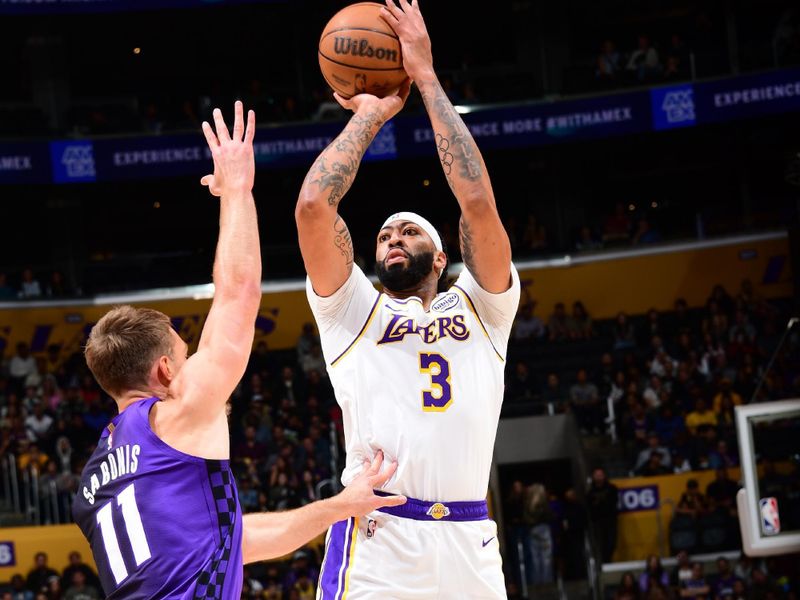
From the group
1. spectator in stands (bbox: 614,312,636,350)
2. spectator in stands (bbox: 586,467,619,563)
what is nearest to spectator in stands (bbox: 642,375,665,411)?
spectator in stands (bbox: 614,312,636,350)

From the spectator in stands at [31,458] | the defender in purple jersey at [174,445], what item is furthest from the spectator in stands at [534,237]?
the defender in purple jersey at [174,445]

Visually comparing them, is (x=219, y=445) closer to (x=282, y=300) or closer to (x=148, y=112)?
(x=282, y=300)

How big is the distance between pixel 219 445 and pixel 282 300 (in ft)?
65.1

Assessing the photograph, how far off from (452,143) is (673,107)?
18811 mm

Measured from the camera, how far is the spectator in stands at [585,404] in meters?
19.7

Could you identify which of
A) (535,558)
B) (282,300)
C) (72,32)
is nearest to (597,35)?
(282,300)

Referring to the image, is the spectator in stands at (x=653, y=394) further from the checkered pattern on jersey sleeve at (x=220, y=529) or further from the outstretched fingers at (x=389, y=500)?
the checkered pattern on jersey sleeve at (x=220, y=529)

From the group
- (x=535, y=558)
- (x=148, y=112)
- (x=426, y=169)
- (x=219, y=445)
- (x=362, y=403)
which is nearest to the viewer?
(x=219, y=445)

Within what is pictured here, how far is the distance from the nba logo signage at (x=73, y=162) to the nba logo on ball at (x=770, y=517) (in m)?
14.2

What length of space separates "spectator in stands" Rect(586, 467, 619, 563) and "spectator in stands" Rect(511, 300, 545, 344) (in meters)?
5.03

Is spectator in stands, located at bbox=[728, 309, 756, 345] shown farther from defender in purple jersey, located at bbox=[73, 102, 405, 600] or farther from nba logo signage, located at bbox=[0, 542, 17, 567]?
defender in purple jersey, located at bbox=[73, 102, 405, 600]

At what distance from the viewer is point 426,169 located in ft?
87.3

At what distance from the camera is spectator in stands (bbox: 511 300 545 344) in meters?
21.9

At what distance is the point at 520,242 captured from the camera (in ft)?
80.5
